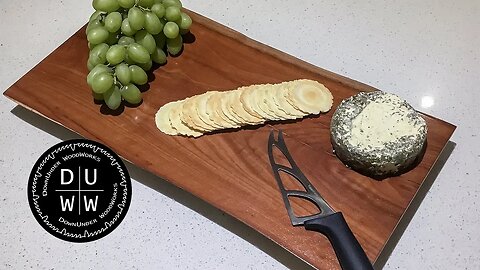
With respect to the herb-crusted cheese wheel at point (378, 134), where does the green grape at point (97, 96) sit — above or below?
below

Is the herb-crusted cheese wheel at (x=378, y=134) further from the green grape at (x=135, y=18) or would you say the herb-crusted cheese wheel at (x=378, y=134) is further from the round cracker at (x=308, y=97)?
the green grape at (x=135, y=18)

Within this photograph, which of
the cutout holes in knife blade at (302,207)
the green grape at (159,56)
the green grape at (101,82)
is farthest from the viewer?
the green grape at (159,56)

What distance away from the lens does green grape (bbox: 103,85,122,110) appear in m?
1.31

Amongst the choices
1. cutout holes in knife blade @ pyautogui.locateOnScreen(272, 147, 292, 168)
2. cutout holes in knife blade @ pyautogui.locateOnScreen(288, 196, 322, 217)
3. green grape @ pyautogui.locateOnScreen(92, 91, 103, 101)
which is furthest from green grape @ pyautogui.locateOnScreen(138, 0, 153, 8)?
cutout holes in knife blade @ pyautogui.locateOnScreen(288, 196, 322, 217)

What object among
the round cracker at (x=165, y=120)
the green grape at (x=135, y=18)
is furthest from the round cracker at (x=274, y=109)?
the green grape at (x=135, y=18)

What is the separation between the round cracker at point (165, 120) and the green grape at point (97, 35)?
0.20m

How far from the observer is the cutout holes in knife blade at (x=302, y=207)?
3.83 feet

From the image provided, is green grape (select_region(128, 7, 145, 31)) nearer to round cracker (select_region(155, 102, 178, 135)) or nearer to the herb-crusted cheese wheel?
round cracker (select_region(155, 102, 178, 135))

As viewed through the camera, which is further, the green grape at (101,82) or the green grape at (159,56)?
the green grape at (159,56)

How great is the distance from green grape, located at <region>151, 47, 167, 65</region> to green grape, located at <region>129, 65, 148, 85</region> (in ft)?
0.24

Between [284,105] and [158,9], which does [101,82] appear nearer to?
[158,9]

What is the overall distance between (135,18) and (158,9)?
2.7 inches

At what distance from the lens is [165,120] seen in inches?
52.3

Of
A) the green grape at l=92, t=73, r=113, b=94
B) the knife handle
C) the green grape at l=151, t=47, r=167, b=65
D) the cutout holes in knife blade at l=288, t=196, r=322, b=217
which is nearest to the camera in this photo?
the knife handle
